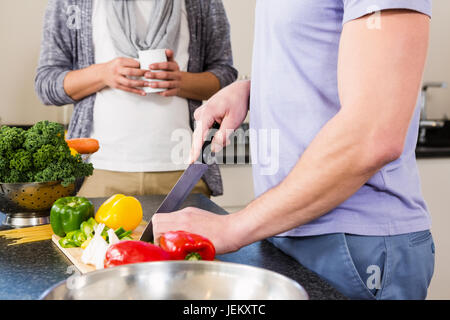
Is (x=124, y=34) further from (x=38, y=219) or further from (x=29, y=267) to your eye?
(x=29, y=267)

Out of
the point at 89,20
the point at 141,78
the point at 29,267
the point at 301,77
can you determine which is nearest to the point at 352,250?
the point at 301,77

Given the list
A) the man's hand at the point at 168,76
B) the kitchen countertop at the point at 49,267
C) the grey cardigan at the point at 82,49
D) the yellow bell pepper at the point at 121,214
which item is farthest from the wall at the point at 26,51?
the kitchen countertop at the point at 49,267

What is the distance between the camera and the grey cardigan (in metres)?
1.59

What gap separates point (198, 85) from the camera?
159 centimetres

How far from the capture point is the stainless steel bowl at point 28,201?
3.25ft

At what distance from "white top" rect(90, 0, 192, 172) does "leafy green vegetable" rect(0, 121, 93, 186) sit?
1.66 ft

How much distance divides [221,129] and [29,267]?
41cm

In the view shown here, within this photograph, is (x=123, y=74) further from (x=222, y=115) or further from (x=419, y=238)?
(x=419, y=238)

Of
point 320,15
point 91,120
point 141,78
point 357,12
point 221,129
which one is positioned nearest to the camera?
point 357,12

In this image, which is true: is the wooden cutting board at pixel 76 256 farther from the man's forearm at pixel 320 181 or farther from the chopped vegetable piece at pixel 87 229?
the man's forearm at pixel 320 181

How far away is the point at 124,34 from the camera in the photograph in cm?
155

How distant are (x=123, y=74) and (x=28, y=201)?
22.0 inches

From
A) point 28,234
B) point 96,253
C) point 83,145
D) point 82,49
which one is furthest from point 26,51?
point 96,253

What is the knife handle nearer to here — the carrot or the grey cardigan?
the carrot
